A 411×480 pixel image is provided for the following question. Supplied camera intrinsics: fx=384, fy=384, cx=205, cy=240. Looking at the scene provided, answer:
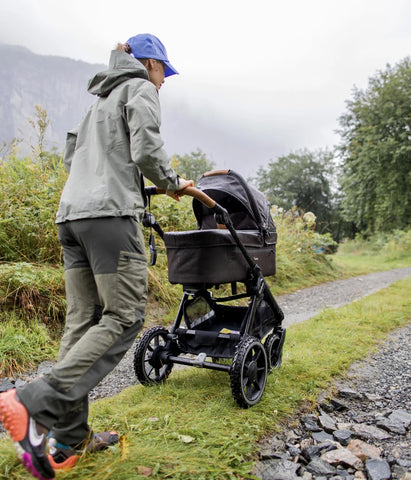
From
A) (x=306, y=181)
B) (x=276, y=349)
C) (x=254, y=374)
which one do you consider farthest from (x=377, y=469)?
(x=306, y=181)

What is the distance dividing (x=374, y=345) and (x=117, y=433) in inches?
114

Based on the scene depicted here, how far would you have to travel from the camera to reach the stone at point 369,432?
2244 millimetres

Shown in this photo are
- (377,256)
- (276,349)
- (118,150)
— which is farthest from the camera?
(377,256)

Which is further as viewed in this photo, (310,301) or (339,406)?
(310,301)

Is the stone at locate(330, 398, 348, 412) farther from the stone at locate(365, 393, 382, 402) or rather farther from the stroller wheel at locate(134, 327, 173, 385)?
the stroller wheel at locate(134, 327, 173, 385)

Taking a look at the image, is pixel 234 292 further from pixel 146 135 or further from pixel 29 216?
pixel 29 216

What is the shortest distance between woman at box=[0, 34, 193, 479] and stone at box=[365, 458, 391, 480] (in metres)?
1.29

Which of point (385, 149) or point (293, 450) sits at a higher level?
point (385, 149)

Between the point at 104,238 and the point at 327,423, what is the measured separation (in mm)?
Result: 1793

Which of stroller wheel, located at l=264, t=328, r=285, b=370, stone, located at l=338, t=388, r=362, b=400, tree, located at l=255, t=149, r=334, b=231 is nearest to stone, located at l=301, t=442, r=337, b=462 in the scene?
stone, located at l=338, t=388, r=362, b=400

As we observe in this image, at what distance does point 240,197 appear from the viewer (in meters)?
2.95

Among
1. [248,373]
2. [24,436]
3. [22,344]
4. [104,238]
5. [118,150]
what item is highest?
[118,150]

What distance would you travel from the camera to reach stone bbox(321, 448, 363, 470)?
1.98 metres

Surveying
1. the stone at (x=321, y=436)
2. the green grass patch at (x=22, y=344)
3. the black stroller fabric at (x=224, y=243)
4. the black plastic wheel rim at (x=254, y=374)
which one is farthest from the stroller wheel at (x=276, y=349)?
the green grass patch at (x=22, y=344)
